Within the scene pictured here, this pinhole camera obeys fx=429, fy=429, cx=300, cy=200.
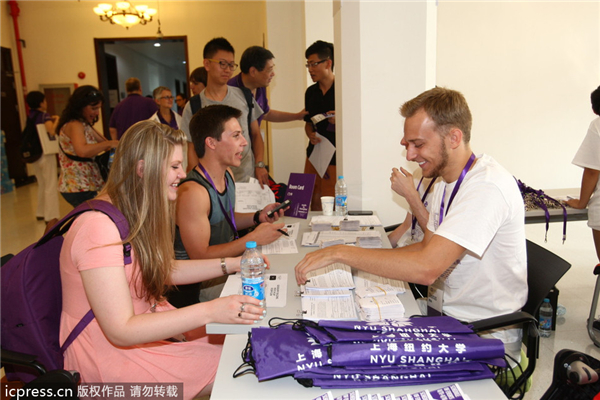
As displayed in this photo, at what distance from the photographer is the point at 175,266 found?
1.76 m

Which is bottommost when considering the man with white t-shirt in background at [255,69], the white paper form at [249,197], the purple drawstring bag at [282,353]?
the purple drawstring bag at [282,353]

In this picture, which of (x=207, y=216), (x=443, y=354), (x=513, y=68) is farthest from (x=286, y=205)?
(x=513, y=68)

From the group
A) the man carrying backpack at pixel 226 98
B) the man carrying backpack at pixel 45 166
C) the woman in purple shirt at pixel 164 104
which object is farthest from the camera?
the man carrying backpack at pixel 45 166

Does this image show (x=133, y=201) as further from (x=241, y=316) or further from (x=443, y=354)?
(x=443, y=354)

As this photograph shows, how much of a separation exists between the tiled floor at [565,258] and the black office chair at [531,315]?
3.09 ft

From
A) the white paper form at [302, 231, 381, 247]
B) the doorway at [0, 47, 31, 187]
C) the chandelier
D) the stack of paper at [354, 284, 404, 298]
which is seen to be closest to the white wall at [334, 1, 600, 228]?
the white paper form at [302, 231, 381, 247]

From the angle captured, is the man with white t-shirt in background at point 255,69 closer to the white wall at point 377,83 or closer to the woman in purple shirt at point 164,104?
the white wall at point 377,83

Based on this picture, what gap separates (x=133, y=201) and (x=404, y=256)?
3.04 ft

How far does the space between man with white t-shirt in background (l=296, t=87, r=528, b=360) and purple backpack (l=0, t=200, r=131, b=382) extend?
74cm

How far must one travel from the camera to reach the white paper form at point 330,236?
7.05 feet

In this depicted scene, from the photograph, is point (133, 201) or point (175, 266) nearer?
point (133, 201)

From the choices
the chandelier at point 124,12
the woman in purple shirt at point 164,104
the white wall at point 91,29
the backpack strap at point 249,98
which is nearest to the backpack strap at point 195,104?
the backpack strap at point 249,98

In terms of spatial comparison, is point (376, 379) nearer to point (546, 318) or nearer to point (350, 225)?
point (350, 225)

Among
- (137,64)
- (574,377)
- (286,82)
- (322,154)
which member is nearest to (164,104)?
(286,82)
